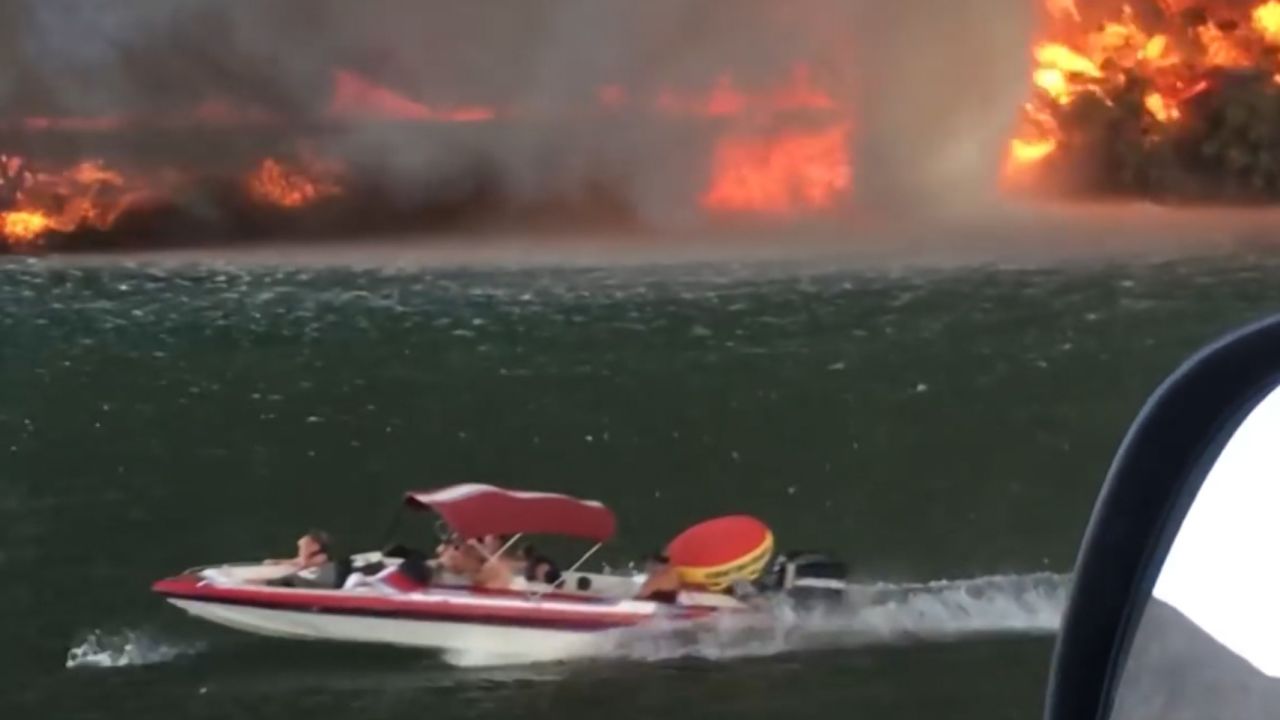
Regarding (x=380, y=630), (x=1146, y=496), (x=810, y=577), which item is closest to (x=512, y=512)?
(x=380, y=630)

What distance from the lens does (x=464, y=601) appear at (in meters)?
1.09

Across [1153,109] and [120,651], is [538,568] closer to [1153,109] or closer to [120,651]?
[120,651]

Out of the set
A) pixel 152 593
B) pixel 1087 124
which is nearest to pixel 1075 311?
→ pixel 1087 124

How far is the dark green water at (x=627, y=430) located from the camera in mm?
1096

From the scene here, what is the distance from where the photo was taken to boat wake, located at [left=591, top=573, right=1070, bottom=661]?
1094 mm

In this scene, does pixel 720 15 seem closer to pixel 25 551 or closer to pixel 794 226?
pixel 794 226

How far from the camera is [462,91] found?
1201 mm

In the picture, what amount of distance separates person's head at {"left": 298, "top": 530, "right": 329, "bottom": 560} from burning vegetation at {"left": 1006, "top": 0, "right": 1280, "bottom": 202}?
674 mm

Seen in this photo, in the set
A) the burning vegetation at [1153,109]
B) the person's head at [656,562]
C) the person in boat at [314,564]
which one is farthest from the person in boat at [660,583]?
the burning vegetation at [1153,109]

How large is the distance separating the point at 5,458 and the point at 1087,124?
983 millimetres

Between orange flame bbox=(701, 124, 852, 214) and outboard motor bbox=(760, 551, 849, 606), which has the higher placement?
orange flame bbox=(701, 124, 852, 214)

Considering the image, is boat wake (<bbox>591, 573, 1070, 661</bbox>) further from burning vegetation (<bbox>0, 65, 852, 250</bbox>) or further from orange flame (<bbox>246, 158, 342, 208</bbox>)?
orange flame (<bbox>246, 158, 342, 208</bbox>)

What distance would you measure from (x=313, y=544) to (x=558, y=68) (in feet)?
1.50

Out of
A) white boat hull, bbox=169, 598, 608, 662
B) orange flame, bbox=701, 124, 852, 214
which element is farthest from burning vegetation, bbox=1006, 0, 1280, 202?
white boat hull, bbox=169, 598, 608, 662
